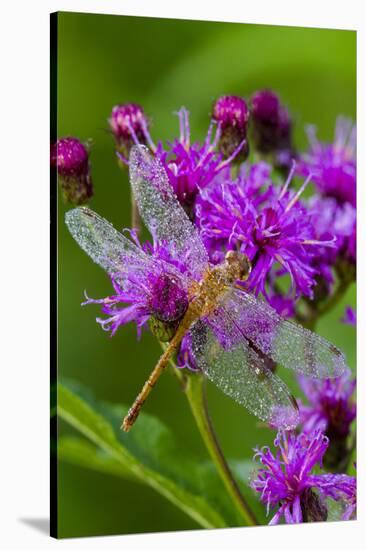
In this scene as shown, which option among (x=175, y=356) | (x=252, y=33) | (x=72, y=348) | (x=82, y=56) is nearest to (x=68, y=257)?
(x=72, y=348)

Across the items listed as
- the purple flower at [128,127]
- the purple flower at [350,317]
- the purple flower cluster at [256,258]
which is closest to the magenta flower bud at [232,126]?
the purple flower cluster at [256,258]

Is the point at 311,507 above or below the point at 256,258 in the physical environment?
below

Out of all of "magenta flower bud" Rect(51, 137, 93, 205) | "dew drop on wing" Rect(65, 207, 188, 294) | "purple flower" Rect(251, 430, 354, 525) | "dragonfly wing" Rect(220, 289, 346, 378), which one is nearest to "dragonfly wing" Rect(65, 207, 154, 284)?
"dew drop on wing" Rect(65, 207, 188, 294)

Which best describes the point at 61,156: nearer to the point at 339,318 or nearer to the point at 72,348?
the point at 72,348

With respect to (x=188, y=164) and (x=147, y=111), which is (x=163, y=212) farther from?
(x=147, y=111)

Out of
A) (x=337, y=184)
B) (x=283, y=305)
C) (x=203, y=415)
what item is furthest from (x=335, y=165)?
(x=203, y=415)

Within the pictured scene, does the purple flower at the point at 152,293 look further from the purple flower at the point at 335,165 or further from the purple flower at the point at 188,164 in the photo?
the purple flower at the point at 335,165
